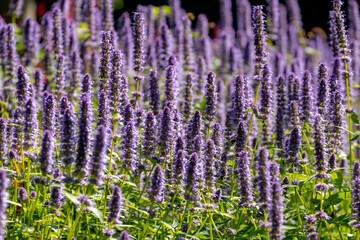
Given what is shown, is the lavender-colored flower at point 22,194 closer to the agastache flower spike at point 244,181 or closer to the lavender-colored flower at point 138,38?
the agastache flower spike at point 244,181

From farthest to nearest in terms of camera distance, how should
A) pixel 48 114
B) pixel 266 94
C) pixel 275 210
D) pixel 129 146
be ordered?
pixel 266 94, pixel 129 146, pixel 48 114, pixel 275 210

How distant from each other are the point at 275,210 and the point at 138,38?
290 cm

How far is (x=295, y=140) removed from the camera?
5.24 meters

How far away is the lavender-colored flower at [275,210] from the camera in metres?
3.83

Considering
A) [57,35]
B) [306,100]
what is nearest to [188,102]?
[306,100]

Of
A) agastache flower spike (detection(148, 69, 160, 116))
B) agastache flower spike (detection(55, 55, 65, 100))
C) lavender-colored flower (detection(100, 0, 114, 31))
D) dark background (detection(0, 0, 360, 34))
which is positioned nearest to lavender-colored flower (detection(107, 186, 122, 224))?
agastache flower spike (detection(148, 69, 160, 116))

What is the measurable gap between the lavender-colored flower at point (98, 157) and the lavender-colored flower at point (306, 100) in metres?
2.96

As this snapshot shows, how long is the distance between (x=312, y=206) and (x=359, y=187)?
1.14 m

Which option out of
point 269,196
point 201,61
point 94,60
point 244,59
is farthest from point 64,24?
point 269,196

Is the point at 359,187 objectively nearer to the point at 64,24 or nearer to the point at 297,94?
the point at 297,94

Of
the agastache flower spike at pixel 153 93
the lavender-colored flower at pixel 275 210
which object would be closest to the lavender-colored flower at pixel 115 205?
the lavender-colored flower at pixel 275 210

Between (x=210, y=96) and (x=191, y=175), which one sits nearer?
(x=191, y=175)

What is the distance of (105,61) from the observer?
5.42 m

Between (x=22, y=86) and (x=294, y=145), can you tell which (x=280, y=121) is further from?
(x=22, y=86)
